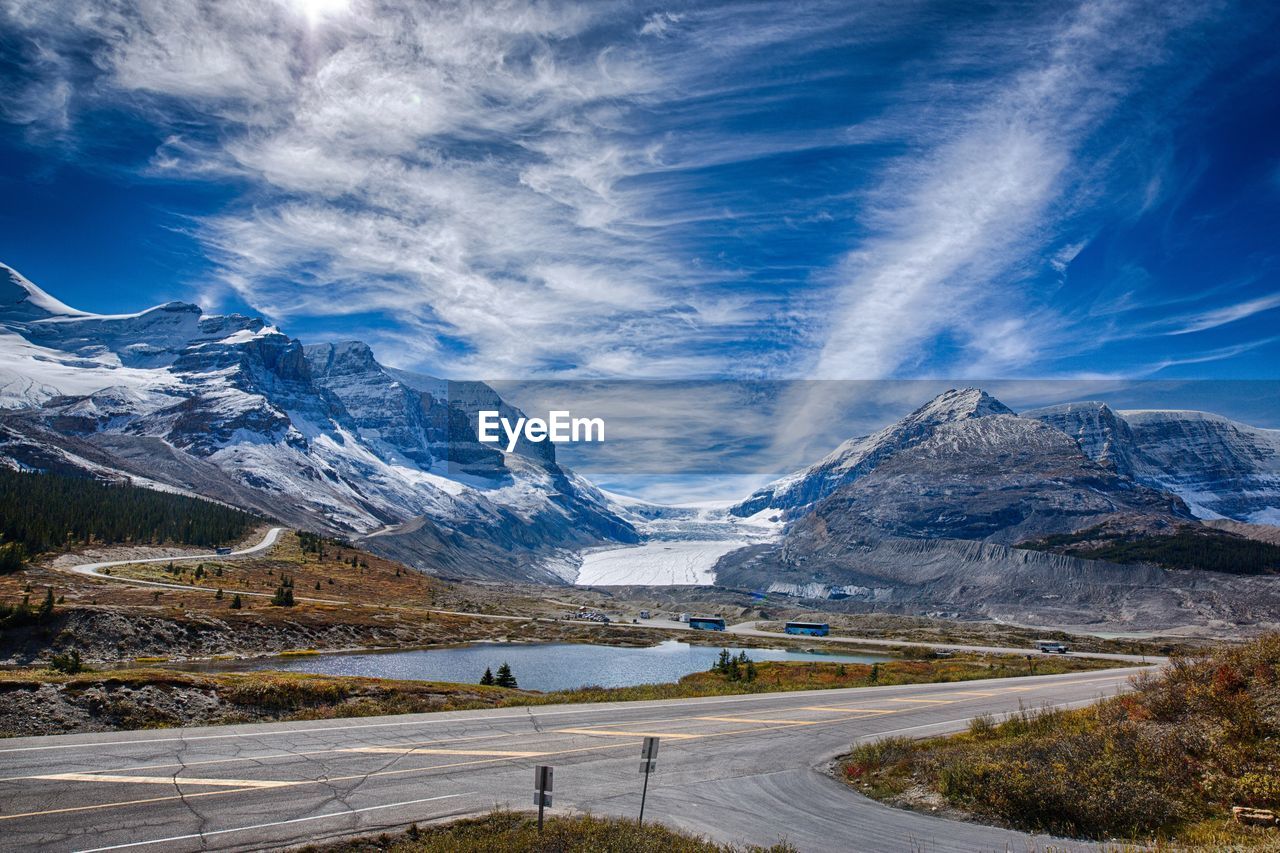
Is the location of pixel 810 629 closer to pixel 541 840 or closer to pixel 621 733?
pixel 621 733

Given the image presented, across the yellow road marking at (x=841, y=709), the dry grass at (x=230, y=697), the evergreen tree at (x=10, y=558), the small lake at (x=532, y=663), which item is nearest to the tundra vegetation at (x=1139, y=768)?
the yellow road marking at (x=841, y=709)

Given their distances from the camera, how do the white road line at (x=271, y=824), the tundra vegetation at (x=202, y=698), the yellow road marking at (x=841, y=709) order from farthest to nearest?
the yellow road marking at (x=841, y=709) → the tundra vegetation at (x=202, y=698) → the white road line at (x=271, y=824)

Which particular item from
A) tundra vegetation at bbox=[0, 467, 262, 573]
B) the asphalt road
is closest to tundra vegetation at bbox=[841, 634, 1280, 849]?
the asphalt road

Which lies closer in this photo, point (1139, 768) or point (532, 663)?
point (1139, 768)

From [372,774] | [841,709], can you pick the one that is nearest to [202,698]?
[372,774]

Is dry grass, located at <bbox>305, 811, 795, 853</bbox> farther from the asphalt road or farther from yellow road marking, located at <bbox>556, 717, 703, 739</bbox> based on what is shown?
yellow road marking, located at <bbox>556, 717, 703, 739</bbox>

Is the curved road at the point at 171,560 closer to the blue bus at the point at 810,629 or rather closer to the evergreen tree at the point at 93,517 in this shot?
the evergreen tree at the point at 93,517
